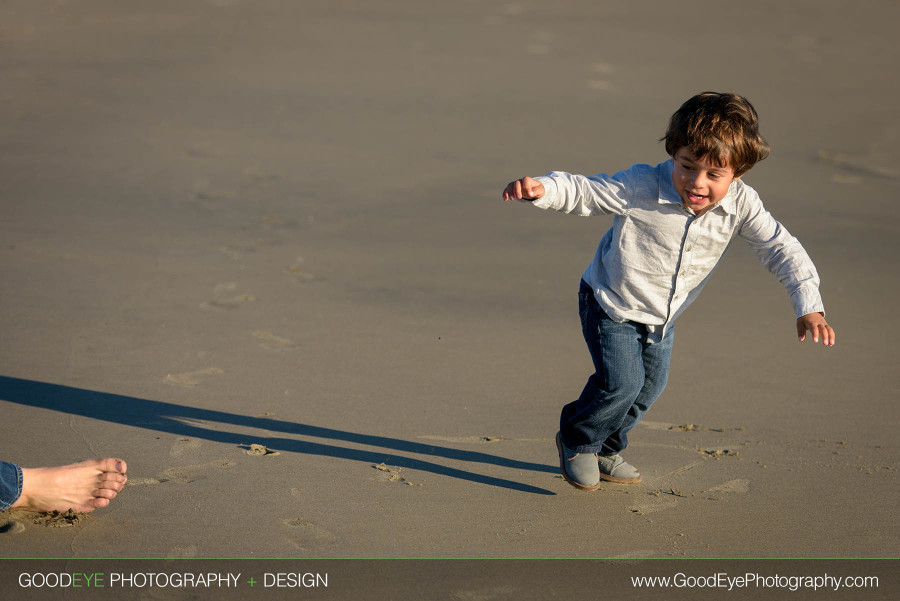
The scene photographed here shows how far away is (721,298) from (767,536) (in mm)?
2697

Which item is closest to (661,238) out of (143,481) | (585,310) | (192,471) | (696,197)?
(696,197)

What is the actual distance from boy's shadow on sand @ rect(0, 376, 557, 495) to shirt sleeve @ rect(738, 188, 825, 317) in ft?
3.41

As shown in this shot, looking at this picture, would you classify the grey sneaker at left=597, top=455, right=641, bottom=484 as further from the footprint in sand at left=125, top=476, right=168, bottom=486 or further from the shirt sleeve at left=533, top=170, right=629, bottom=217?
the footprint in sand at left=125, top=476, right=168, bottom=486

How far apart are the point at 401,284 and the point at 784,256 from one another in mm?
2661

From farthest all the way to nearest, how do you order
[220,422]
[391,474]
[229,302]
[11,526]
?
[229,302], [220,422], [391,474], [11,526]

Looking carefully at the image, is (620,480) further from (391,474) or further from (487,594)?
(487,594)

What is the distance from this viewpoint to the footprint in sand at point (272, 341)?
4.36 meters

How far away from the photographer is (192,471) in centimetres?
314

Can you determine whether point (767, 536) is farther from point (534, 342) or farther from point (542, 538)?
point (534, 342)

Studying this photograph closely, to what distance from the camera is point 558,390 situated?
4.16 m

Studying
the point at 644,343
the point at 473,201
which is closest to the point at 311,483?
the point at 644,343

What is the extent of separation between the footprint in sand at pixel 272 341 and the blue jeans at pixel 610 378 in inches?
64.4

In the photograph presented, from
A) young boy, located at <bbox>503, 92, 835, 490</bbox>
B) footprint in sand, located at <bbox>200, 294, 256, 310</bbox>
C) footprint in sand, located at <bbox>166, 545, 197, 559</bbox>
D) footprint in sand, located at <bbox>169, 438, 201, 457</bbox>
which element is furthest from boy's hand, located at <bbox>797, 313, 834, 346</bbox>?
footprint in sand, located at <bbox>200, 294, 256, 310</bbox>

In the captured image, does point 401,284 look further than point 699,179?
Yes
